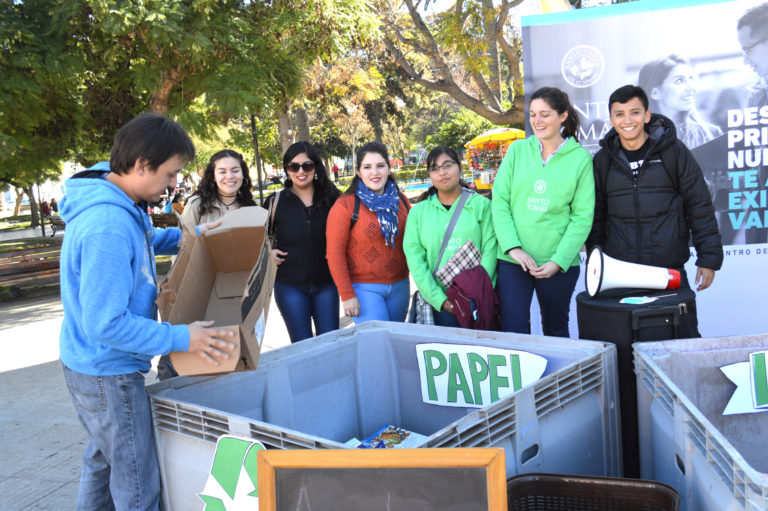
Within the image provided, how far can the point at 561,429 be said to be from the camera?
213 cm

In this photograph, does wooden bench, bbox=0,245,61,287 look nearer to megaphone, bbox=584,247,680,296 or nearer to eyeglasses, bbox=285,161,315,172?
eyeglasses, bbox=285,161,315,172

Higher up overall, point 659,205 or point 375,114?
point 375,114

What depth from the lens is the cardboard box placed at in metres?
2.07

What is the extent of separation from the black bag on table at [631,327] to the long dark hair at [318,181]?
6.37 ft

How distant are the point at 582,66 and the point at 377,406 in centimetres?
330

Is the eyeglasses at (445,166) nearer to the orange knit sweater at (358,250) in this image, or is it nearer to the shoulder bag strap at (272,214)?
the orange knit sweater at (358,250)

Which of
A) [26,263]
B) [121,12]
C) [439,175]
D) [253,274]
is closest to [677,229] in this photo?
[439,175]

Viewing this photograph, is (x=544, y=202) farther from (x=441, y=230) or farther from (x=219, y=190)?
(x=219, y=190)

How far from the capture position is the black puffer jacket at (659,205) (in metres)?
3.09

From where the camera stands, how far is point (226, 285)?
9.52 feet

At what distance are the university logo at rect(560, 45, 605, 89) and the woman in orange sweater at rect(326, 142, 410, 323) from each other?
74.6 inches

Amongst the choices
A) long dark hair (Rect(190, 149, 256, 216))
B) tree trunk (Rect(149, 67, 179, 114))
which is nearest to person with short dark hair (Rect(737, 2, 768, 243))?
long dark hair (Rect(190, 149, 256, 216))

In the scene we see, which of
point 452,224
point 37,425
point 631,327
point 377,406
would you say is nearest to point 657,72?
point 452,224

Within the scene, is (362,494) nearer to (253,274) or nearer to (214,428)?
(214,428)
